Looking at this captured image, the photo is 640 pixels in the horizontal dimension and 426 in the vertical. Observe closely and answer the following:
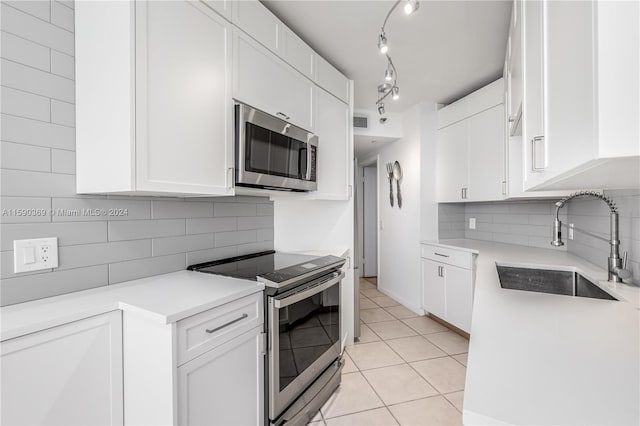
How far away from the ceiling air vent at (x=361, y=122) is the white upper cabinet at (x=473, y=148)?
2.78 ft

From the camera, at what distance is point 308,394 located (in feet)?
5.76

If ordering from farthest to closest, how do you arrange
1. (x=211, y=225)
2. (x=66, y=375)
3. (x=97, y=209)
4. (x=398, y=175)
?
1. (x=398, y=175)
2. (x=211, y=225)
3. (x=97, y=209)
4. (x=66, y=375)

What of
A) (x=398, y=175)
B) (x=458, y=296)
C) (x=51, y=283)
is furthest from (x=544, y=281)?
(x=51, y=283)

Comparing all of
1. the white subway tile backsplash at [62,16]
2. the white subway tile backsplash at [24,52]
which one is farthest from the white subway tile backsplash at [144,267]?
the white subway tile backsplash at [62,16]

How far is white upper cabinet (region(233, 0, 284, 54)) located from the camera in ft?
5.40

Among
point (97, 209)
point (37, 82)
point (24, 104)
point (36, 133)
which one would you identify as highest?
point (37, 82)

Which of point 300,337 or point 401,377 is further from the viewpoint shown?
point 401,377

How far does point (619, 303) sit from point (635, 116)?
3.32 feet

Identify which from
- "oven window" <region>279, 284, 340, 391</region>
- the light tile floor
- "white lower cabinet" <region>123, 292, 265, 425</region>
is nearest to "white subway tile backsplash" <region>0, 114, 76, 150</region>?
"white lower cabinet" <region>123, 292, 265, 425</region>

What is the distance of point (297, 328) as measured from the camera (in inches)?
66.2

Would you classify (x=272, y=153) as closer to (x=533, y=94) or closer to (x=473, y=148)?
(x=533, y=94)

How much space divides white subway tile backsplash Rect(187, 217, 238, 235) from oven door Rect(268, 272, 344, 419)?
0.69 metres

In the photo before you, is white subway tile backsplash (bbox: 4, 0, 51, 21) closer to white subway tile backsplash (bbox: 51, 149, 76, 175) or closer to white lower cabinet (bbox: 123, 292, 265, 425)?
white subway tile backsplash (bbox: 51, 149, 76, 175)

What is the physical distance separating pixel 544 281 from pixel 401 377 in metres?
1.20
